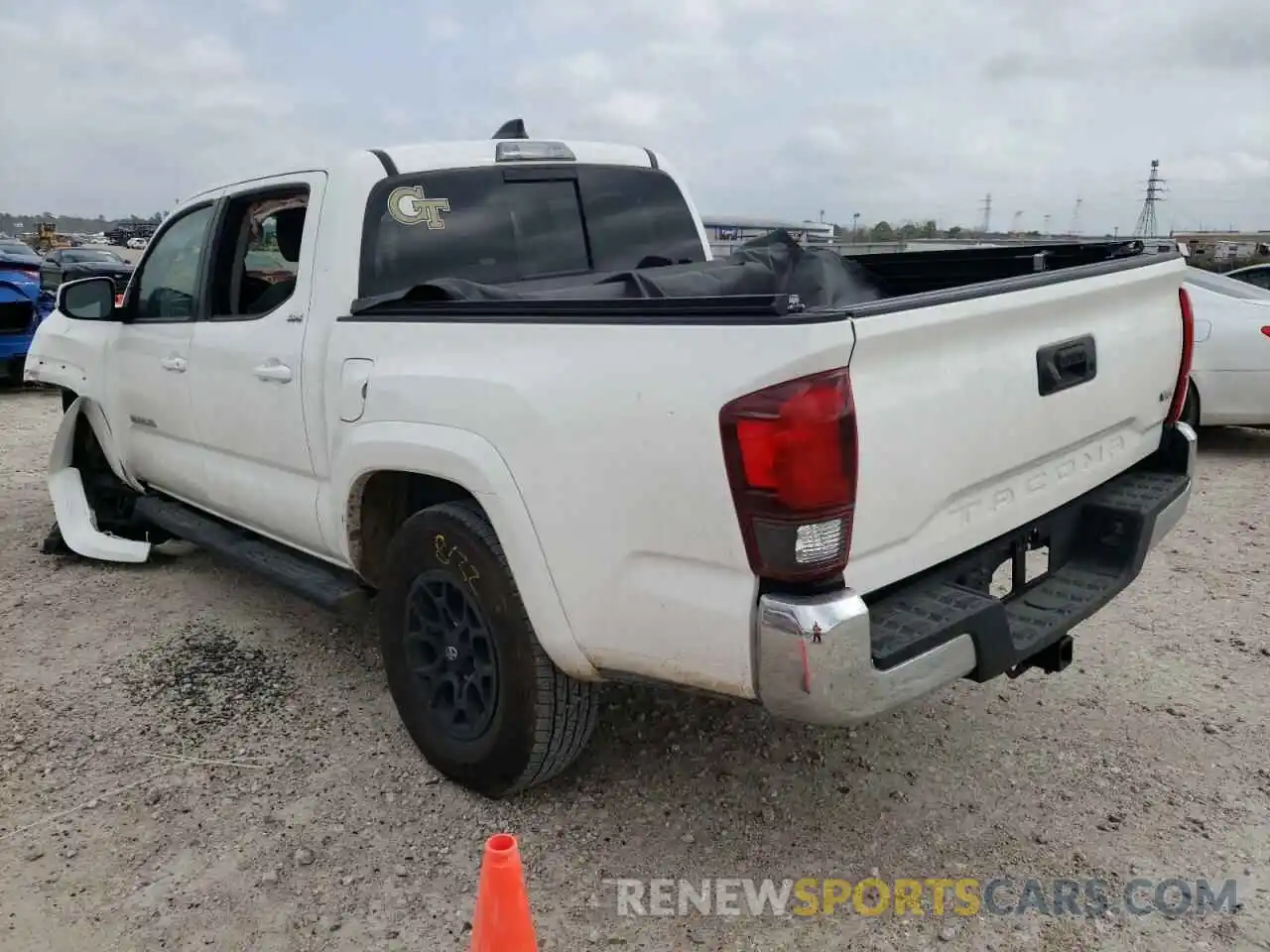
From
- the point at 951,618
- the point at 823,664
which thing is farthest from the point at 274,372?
the point at 951,618

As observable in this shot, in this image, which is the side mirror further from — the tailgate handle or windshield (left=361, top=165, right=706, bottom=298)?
the tailgate handle

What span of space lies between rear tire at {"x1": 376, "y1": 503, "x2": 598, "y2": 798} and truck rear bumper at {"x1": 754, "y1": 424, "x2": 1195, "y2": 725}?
802 mm

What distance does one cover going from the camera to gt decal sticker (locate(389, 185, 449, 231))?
11.9 ft

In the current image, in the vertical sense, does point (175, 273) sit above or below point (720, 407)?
above

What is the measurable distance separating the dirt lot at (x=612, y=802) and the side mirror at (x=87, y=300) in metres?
1.58

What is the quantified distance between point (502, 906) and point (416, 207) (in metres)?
2.51

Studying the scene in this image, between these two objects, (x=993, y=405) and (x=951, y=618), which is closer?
(x=951, y=618)

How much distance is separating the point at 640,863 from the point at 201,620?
9.07 feet

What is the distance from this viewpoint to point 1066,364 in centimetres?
280

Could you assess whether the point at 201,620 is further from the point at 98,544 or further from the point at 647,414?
the point at 647,414

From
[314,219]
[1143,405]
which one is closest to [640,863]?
[1143,405]

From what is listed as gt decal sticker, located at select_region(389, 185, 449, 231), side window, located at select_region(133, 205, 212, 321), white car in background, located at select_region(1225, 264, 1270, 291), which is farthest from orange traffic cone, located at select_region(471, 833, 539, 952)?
white car in background, located at select_region(1225, 264, 1270, 291)

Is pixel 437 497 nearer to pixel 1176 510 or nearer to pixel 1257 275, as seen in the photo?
pixel 1176 510

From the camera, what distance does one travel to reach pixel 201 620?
4719 millimetres
